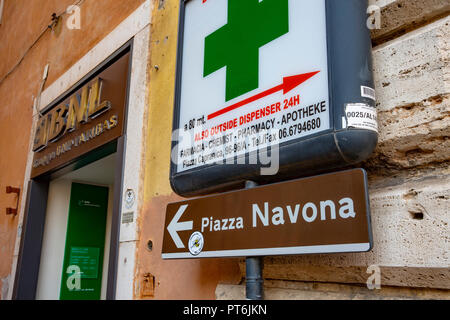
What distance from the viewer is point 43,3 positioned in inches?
165

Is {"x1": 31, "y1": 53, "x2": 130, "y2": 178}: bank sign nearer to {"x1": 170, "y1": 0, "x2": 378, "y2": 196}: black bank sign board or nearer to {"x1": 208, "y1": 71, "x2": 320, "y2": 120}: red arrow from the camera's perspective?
{"x1": 170, "y1": 0, "x2": 378, "y2": 196}: black bank sign board

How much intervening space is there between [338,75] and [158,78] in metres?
1.38

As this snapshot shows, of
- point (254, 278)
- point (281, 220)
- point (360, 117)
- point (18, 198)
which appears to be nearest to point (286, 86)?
point (360, 117)

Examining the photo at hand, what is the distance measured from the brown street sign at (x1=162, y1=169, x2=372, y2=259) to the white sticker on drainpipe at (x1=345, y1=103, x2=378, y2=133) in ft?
0.45

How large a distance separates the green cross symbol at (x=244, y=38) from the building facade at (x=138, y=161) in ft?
0.96

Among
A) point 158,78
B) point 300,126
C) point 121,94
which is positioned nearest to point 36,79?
point 121,94

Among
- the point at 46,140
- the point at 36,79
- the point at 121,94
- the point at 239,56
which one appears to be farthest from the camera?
the point at 36,79

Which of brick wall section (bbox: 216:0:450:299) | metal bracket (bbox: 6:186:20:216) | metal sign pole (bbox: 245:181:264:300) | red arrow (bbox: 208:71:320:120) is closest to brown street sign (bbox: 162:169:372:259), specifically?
metal sign pole (bbox: 245:181:264:300)

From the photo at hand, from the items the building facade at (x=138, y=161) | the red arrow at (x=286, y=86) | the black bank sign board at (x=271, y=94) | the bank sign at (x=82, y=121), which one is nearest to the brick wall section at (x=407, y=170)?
the building facade at (x=138, y=161)

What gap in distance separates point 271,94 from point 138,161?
3.81 feet

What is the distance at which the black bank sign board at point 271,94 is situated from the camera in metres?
1.09

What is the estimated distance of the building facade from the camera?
1.08 meters

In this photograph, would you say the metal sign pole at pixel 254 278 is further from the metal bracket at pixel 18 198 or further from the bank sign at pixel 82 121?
the metal bracket at pixel 18 198

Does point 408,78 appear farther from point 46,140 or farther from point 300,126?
point 46,140
